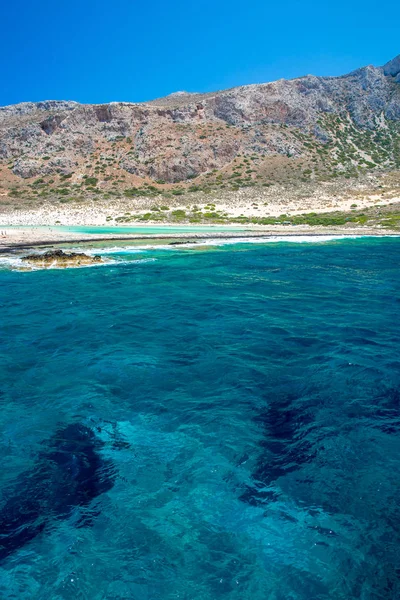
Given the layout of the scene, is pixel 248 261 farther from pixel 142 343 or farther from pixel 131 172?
pixel 131 172

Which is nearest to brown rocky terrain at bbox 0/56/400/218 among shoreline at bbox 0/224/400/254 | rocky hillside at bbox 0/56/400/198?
rocky hillside at bbox 0/56/400/198

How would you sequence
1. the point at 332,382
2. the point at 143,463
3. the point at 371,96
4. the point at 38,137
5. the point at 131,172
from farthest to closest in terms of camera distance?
1. the point at 371,96
2. the point at 38,137
3. the point at 131,172
4. the point at 332,382
5. the point at 143,463

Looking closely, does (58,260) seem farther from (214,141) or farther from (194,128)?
(194,128)

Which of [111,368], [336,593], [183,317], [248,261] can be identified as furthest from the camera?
[248,261]

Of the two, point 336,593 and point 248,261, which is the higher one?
point 248,261

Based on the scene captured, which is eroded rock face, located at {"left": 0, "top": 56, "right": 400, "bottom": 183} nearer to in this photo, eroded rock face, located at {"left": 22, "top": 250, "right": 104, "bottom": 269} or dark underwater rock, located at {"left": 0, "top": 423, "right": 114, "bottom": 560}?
eroded rock face, located at {"left": 22, "top": 250, "right": 104, "bottom": 269}

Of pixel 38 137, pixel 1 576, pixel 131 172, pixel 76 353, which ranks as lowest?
pixel 1 576

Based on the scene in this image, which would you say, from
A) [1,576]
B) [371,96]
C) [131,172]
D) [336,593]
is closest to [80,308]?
[1,576]
